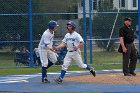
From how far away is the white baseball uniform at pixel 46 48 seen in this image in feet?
51.7

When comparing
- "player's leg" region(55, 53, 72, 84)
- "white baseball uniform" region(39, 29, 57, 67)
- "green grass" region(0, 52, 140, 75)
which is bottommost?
"green grass" region(0, 52, 140, 75)

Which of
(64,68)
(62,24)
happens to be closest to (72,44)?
(64,68)

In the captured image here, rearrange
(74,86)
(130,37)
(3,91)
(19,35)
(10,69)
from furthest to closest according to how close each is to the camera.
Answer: (19,35) → (10,69) → (130,37) → (74,86) → (3,91)

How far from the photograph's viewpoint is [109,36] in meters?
24.0

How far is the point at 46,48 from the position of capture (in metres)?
15.9

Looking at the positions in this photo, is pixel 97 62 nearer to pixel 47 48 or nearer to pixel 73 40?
pixel 47 48

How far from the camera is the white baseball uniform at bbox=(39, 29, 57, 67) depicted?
15.8 metres

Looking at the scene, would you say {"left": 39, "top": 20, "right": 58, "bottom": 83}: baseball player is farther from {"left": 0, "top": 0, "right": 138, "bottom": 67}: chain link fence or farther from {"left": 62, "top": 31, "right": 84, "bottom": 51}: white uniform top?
{"left": 0, "top": 0, "right": 138, "bottom": 67}: chain link fence

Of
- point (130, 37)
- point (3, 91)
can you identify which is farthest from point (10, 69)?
point (3, 91)

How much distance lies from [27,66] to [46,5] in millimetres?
3098

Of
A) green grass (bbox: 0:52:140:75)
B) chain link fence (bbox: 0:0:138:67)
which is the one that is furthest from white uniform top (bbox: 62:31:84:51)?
chain link fence (bbox: 0:0:138:67)

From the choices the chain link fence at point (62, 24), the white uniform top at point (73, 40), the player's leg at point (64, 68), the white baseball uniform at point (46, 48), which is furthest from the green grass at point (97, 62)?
the white uniform top at point (73, 40)

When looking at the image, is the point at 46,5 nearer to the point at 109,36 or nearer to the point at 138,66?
the point at 109,36

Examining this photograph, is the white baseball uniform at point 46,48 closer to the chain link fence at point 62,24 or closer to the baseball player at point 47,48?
the baseball player at point 47,48
